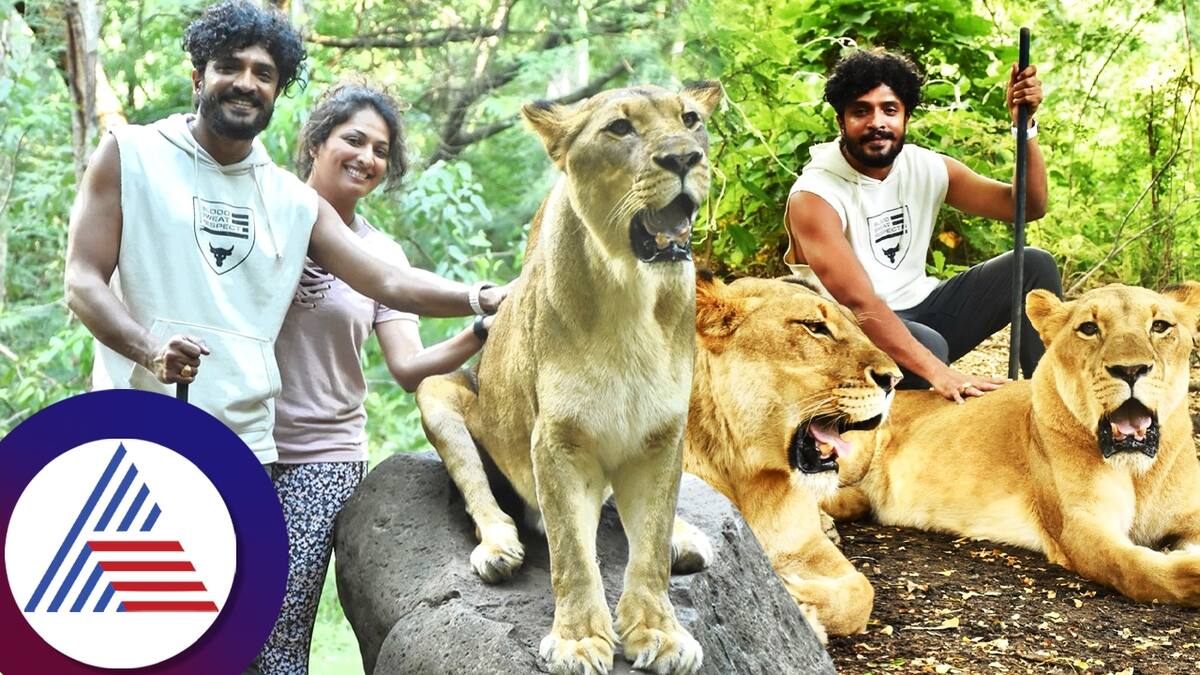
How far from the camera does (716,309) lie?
400cm

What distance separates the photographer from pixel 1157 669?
3943 mm

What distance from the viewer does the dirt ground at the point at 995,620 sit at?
13.0 ft

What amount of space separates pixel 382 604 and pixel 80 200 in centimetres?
136

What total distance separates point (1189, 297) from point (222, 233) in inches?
135

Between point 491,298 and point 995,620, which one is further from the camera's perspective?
point 995,620

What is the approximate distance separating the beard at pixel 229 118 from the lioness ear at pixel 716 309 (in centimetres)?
141

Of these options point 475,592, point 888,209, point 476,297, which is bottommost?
point 475,592

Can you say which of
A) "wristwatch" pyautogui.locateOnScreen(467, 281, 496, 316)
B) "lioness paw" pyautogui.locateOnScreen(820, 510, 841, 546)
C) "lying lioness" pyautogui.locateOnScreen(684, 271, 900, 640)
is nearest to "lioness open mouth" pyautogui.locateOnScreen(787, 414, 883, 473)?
"lying lioness" pyautogui.locateOnScreen(684, 271, 900, 640)

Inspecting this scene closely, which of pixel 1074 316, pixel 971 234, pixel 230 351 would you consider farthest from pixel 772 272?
pixel 230 351

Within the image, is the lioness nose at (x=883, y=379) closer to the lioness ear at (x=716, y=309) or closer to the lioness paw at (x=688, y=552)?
the lioness ear at (x=716, y=309)

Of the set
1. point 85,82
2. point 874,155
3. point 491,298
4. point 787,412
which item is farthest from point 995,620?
point 85,82

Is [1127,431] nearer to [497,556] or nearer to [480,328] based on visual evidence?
[480,328]

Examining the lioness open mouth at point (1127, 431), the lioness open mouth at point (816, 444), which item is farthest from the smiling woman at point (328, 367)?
the lioness open mouth at point (1127, 431)

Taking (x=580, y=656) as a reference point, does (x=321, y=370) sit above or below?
above
